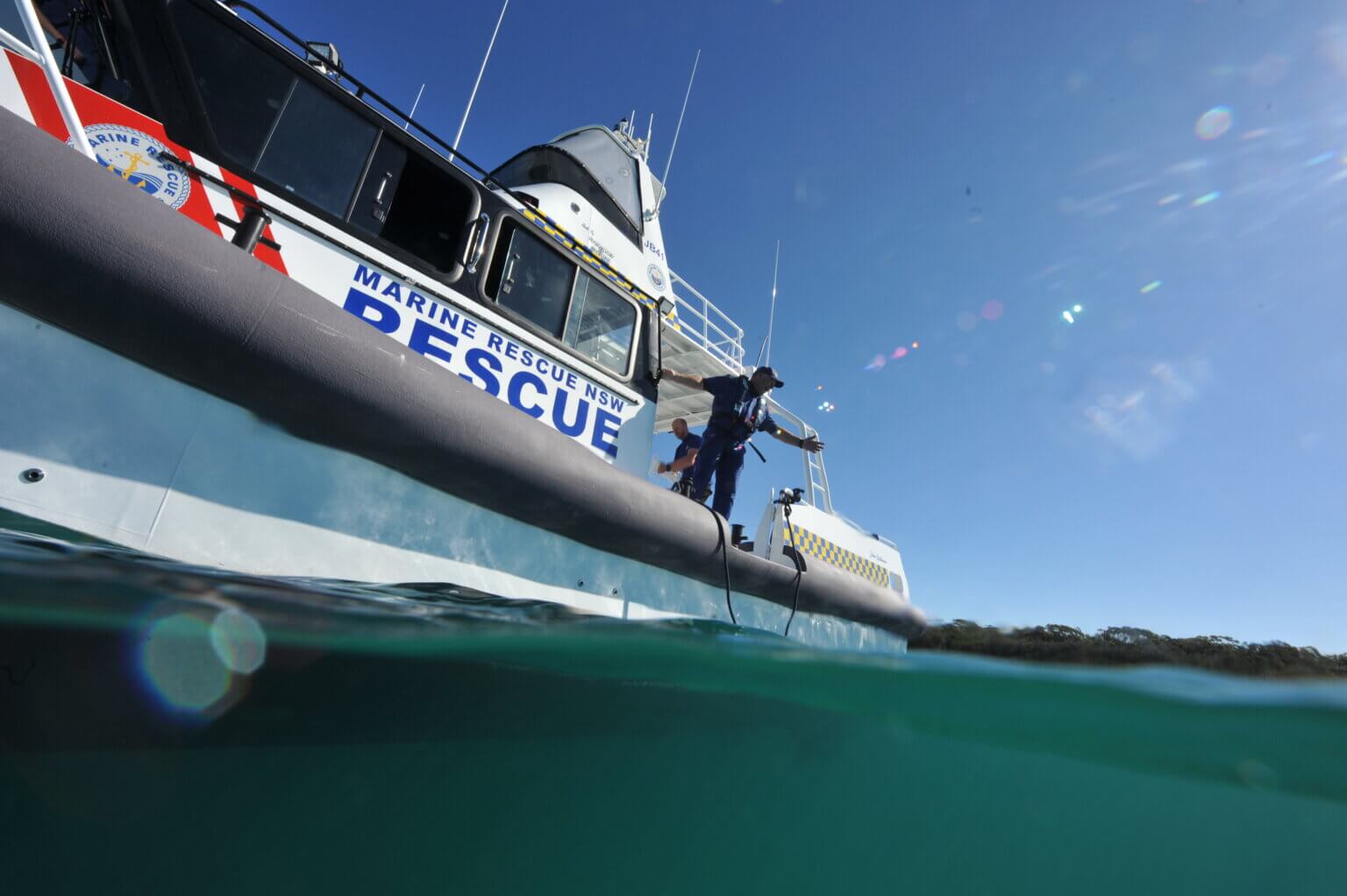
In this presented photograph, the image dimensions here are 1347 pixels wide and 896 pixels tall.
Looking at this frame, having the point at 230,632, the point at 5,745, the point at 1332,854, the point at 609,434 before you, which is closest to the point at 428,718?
the point at 230,632

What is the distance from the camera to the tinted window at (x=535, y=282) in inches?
134

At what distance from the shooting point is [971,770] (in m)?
2.18

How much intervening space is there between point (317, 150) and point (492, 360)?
126cm

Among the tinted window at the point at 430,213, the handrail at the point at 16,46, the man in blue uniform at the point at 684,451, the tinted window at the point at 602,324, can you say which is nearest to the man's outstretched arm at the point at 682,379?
the tinted window at the point at 602,324

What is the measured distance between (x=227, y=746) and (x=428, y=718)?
0.60 meters

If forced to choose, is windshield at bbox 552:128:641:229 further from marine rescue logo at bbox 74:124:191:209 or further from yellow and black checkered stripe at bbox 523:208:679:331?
marine rescue logo at bbox 74:124:191:209

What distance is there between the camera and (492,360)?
10.4 ft

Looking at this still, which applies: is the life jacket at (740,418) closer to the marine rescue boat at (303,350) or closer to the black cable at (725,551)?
the marine rescue boat at (303,350)

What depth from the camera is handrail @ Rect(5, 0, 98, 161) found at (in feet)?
6.10

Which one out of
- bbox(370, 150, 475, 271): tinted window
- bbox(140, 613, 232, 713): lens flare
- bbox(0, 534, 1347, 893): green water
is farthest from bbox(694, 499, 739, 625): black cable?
bbox(140, 613, 232, 713): lens flare

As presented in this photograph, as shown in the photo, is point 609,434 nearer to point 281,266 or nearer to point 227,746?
point 281,266

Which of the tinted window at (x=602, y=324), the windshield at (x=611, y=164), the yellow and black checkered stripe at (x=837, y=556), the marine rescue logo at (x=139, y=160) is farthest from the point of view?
the windshield at (x=611, y=164)

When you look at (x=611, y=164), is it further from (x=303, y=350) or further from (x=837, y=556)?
(x=303, y=350)

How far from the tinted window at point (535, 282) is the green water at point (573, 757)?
6.03ft
